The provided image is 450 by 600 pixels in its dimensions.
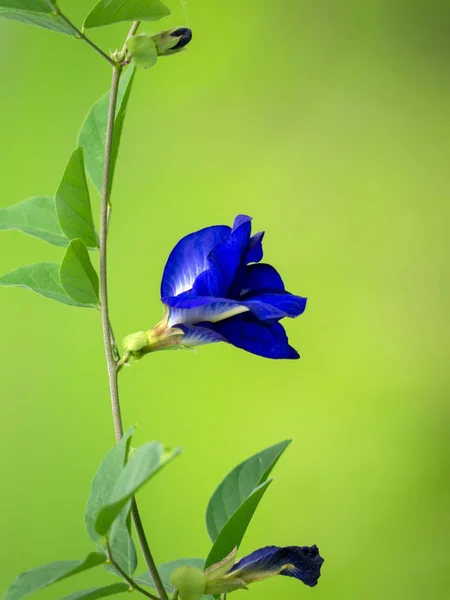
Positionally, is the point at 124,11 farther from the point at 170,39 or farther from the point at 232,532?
the point at 232,532

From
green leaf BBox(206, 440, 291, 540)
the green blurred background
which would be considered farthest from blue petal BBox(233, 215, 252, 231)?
the green blurred background

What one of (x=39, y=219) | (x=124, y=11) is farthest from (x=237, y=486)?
(x=124, y=11)

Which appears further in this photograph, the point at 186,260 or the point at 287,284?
the point at 287,284

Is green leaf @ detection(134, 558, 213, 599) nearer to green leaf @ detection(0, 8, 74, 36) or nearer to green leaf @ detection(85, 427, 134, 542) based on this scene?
green leaf @ detection(85, 427, 134, 542)

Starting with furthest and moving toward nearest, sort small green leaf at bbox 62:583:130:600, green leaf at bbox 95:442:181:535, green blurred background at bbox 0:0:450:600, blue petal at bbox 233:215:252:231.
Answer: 1. green blurred background at bbox 0:0:450:600
2. blue petal at bbox 233:215:252:231
3. small green leaf at bbox 62:583:130:600
4. green leaf at bbox 95:442:181:535

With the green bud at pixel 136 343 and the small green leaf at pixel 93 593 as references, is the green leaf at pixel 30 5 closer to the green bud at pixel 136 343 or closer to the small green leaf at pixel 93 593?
the green bud at pixel 136 343
